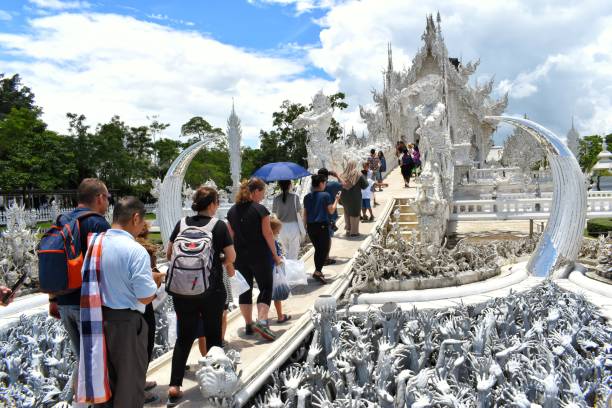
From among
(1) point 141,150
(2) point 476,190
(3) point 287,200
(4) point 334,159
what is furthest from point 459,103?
(3) point 287,200

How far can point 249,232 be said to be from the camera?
4.81 meters

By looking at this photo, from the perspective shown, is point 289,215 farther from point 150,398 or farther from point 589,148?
point 589,148

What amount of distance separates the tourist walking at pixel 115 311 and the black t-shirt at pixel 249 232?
1.76 meters

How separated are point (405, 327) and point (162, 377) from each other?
2378 millimetres

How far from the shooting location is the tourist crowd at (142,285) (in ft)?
9.82

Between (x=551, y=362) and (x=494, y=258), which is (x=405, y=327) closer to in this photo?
(x=551, y=362)

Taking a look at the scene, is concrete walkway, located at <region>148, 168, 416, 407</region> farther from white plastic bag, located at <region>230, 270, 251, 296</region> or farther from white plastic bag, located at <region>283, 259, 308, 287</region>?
white plastic bag, located at <region>230, 270, 251, 296</region>

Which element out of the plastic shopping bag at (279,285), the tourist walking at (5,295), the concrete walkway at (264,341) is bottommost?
the concrete walkway at (264,341)

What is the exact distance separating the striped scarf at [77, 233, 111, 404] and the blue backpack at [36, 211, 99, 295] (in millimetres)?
190

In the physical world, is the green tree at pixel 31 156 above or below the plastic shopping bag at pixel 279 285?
above

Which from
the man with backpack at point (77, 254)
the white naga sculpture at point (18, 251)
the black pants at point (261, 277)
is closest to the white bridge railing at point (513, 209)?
the black pants at point (261, 277)

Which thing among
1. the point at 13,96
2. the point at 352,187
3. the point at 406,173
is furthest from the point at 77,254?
the point at 13,96

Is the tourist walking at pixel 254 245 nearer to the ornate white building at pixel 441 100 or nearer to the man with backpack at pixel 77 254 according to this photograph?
the man with backpack at pixel 77 254

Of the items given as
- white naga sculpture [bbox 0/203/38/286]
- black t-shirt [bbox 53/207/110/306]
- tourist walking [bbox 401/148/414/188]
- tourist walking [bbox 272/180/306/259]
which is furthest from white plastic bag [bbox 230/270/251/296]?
tourist walking [bbox 401/148/414/188]
